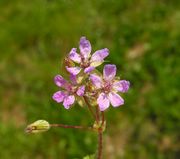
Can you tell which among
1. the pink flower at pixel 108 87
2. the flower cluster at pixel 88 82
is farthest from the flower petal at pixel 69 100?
the pink flower at pixel 108 87

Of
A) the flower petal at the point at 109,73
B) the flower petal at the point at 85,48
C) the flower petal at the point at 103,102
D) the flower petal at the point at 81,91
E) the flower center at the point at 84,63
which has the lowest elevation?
the flower petal at the point at 103,102

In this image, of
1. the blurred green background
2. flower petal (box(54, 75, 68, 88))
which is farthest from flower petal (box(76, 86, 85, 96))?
the blurred green background

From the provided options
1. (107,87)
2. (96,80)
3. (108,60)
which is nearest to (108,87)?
(107,87)

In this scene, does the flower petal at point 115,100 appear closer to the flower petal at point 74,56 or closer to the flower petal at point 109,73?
the flower petal at point 109,73

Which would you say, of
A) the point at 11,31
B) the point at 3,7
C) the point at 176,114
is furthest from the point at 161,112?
the point at 3,7

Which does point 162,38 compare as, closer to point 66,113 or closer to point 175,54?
point 175,54

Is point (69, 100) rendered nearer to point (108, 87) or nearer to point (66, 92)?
point (66, 92)

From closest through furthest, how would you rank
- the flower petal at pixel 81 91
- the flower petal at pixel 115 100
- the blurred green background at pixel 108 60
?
the flower petal at pixel 81 91
the flower petal at pixel 115 100
the blurred green background at pixel 108 60
